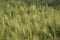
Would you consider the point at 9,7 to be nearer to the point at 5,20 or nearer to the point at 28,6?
the point at 28,6

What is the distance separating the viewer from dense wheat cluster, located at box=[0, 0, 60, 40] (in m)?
4.58

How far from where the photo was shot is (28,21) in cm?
503

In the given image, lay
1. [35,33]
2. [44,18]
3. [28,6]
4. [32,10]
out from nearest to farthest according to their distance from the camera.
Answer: [35,33]
[44,18]
[32,10]
[28,6]

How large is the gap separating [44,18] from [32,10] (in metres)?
0.54

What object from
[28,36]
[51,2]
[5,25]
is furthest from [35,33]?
[51,2]

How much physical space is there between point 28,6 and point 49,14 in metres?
0.74

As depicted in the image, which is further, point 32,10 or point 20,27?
point 32,10

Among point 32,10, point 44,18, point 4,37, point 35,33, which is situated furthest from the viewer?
point 32,10

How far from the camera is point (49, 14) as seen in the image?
18.1 feet

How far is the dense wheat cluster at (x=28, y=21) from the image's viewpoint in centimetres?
458

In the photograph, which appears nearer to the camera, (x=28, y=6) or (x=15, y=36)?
(x=15, y=36)

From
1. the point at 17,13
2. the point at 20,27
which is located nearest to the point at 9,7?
the point at 17,13

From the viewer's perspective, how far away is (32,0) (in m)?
6.53

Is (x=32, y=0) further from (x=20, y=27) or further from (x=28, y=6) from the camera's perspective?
(x=20, y=27)
